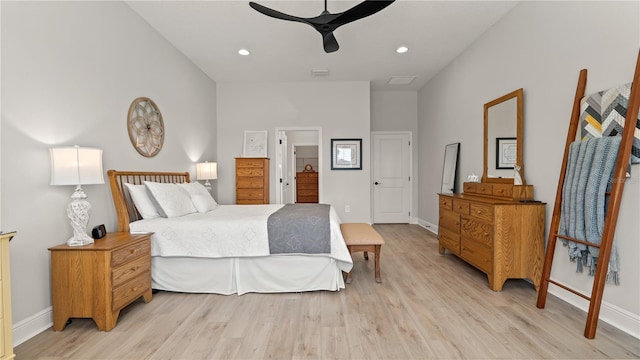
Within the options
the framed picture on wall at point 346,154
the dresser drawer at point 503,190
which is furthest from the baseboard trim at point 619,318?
the framed picture on wall at point 346,154

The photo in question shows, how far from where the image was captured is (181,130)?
4211mm

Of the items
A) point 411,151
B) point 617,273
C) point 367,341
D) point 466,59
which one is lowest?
point 367,341

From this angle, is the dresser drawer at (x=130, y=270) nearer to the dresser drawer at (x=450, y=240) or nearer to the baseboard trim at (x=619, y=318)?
the dresser drawer at (x=450, y=240)

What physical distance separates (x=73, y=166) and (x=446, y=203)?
3.94 m

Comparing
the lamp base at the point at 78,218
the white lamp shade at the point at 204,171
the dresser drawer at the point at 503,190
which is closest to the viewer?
the lamp base at the point at 78,218

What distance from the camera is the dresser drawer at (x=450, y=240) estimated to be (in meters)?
3.53

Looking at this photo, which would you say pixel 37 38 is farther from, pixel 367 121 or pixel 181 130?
pixel 367 121

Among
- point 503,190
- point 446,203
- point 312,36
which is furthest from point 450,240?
point 312,36

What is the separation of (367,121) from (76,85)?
439cm

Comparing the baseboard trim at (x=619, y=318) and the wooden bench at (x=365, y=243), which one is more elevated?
the wooden bench at (x=365, y=243)

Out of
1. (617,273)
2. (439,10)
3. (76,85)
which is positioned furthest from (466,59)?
Answer: (76,85)

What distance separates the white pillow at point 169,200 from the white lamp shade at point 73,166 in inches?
29.3

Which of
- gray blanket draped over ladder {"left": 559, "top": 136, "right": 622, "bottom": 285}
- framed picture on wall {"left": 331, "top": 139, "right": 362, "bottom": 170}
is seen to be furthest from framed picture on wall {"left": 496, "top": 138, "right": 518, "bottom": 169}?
framed picture on wall {"left": 331, "top": 139, "right": 362, "bottom": 170}

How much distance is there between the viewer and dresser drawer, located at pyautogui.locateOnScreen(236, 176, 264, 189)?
5.16 metres
